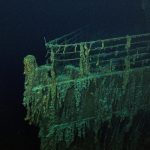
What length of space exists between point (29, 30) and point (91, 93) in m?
0.58

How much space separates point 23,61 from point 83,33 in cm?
42

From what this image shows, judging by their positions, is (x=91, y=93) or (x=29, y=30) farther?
(x=91, y=93)

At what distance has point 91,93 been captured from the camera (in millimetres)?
2717

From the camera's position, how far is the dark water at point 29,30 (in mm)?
2547

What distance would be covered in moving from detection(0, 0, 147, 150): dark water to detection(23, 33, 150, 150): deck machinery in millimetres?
56

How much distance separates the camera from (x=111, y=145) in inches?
111

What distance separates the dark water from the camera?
8.36 feet

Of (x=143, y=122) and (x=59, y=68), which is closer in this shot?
(x=59, y=68)

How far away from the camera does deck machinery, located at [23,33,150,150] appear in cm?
262

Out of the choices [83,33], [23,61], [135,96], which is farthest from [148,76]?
[23,61]

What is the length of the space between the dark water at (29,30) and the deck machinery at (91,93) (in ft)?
0.18

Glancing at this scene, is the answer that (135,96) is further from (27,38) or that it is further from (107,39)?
(27,38)

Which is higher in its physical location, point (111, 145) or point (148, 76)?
point (148, 76)

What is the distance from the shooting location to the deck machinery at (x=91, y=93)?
2.62 m
